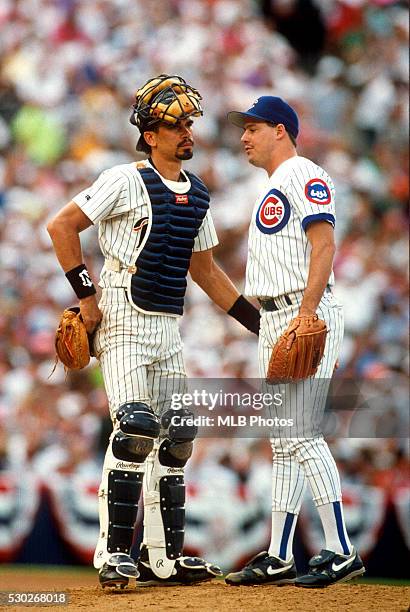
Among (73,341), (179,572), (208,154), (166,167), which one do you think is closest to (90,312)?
(73,341)

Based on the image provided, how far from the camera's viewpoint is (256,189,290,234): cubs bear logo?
12.6 feet

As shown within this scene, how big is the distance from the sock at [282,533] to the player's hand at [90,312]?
3.17 feet

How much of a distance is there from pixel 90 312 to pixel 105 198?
1.43ft

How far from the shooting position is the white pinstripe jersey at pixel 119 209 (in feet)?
12.4

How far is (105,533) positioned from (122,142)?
164 inches

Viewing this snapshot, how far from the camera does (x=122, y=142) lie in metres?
7.41

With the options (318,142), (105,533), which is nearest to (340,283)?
(318,142)

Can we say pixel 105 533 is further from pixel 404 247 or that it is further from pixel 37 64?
pixel 37 64

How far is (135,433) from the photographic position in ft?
12.1

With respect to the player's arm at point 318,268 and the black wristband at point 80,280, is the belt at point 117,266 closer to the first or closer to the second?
the black wristband at point 80,280

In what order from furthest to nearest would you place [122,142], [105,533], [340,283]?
[122,142] → [340,283] → [105,533]

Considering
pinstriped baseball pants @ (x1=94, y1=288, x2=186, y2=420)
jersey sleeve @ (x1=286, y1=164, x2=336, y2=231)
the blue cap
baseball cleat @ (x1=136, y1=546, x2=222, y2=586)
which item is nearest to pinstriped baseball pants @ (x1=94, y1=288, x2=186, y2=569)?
pinstriped baseball pants @ (x1=94, y1=288, x2=186, y2=420)

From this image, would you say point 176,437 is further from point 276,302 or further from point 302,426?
point 276,302

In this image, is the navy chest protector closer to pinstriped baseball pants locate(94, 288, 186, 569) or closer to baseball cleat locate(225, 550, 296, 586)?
pinstriped baseball pants locate(94, 288, 186, 569)
